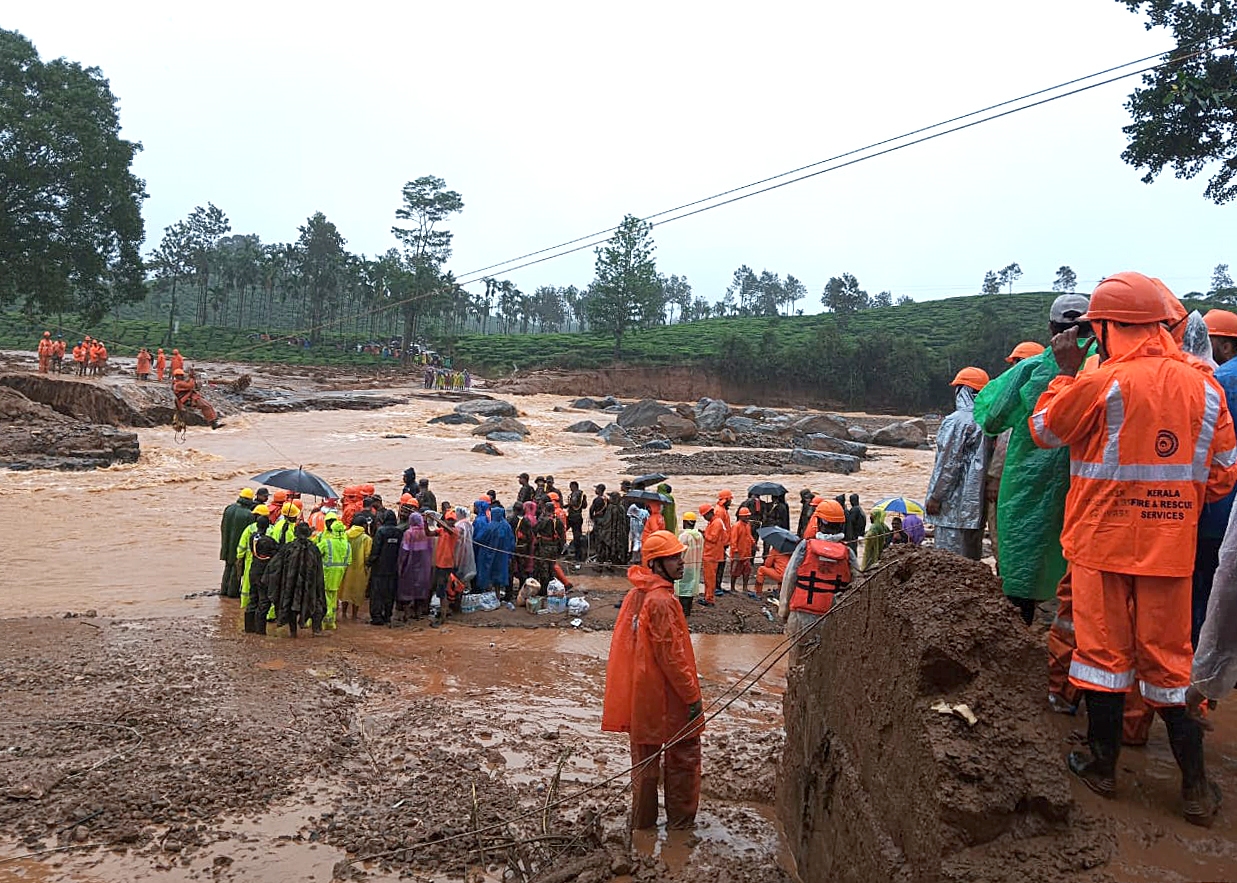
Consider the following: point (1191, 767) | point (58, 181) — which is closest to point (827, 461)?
point (1191, 767)

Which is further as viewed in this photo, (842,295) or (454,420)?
(842,295)

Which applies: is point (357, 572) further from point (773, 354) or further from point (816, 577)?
point (773, 354)

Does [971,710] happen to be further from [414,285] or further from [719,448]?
[414,285]

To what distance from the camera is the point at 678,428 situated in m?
35.3

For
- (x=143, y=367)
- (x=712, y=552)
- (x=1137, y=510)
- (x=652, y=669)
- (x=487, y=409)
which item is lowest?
(x=712, y=552)

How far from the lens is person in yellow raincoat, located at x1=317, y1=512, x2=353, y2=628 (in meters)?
9.85

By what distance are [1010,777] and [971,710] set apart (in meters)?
0.25

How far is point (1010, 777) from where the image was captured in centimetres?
265

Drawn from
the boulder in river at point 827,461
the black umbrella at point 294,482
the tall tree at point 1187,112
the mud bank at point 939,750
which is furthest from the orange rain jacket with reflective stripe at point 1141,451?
the boulder in river at point 827,461

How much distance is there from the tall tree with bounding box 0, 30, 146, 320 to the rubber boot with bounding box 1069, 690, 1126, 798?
38.1 m

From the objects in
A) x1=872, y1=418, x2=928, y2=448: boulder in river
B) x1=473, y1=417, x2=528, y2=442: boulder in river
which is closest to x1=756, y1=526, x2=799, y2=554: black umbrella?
x1=473, y1=417, x2=528, y2=442: boulder in river

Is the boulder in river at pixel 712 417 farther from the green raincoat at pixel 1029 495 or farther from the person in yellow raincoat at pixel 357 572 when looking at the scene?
the green raincoat at pixel 1029 495

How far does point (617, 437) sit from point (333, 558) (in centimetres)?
2410

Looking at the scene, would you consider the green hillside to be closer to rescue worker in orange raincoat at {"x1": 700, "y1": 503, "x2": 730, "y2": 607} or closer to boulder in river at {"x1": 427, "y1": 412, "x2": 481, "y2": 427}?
boulder in river at {"x1": 427, "y1": 412, "x2": 481, "y2": 427}
